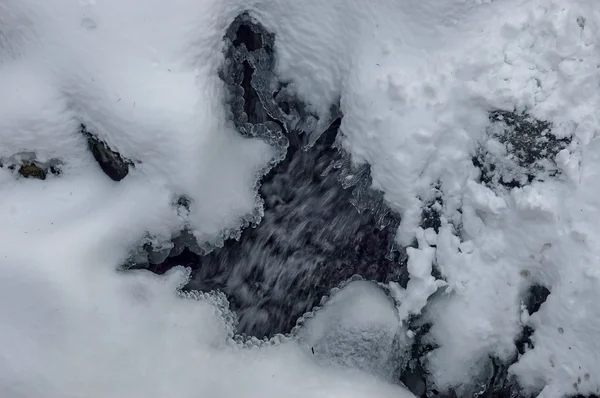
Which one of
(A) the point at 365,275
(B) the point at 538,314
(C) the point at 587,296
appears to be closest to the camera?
(C) the point at 587,296

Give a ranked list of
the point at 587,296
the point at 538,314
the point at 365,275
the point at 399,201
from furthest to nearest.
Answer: the point at 365,275
the point at 399,201
the point at 538,314
the point at 587,296

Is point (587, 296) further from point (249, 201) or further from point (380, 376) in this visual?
point (249, 201)

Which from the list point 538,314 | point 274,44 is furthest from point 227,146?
point 538,314

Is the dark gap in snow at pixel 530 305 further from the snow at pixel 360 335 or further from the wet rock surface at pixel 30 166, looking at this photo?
the wet rock surface at pixel 30 166

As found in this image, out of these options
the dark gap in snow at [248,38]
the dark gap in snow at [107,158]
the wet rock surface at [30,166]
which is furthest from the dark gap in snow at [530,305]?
the wet rock surface at [30,166]

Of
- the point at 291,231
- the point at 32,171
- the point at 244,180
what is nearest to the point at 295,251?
the point at 291,231
